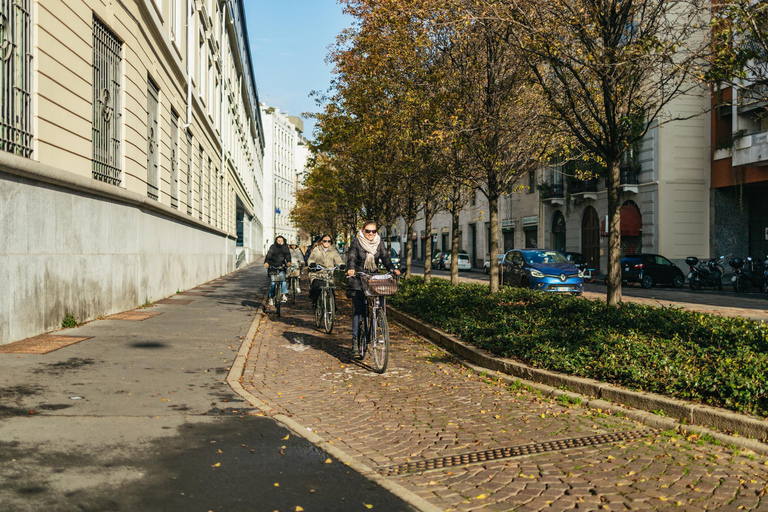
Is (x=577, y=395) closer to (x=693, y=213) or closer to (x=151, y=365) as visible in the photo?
(x=151, y=365)

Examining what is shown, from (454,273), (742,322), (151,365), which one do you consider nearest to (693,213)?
(454,273)

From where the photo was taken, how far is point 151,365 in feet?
25.4

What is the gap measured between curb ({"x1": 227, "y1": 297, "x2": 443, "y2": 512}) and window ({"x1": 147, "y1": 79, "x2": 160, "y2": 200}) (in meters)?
9.20

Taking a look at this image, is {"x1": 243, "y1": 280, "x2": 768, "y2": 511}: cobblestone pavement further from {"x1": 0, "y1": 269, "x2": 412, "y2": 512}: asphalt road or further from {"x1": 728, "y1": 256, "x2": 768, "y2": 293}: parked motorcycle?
{"x1": 728, "y1": 256, "x2": 768, "y2": 293}: parked motorcycle

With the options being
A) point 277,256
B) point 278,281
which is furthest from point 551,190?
point 278,281

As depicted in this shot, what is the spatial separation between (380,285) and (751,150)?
25.8m

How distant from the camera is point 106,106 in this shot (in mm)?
12672

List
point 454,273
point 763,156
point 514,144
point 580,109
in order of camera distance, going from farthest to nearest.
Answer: point 763,156, point 454,273, point 514,144, point 580,109

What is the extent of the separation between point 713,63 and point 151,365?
776cm

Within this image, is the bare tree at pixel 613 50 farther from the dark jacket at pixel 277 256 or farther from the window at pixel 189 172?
the window at pixel 189 172

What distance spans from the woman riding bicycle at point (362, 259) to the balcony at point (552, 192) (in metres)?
33.7

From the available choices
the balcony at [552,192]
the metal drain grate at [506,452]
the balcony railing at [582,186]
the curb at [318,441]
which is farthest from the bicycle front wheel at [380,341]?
the balcony at [552,192]

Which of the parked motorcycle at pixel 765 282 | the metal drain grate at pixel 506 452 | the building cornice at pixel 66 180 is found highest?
the building cornice at pixel 66 180

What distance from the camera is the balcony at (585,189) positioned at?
37625 millimetres
